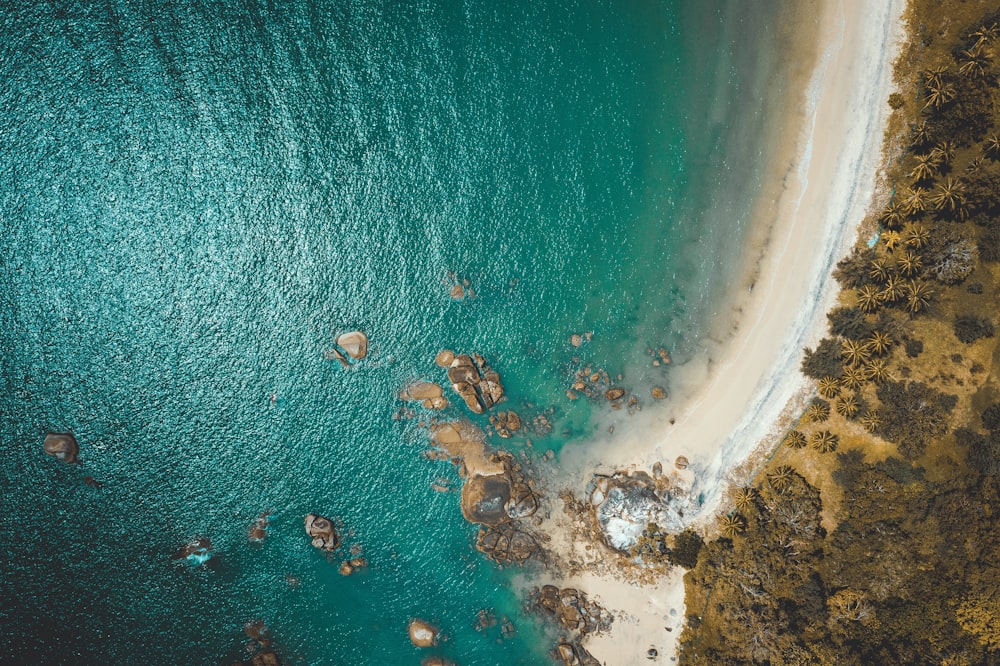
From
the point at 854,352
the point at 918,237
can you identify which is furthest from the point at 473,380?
the point at 918,237

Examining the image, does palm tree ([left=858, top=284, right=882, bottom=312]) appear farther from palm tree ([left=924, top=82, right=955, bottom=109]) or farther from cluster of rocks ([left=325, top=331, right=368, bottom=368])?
cluster of rocks ([left=325, top=331, right=368, bottom=368])

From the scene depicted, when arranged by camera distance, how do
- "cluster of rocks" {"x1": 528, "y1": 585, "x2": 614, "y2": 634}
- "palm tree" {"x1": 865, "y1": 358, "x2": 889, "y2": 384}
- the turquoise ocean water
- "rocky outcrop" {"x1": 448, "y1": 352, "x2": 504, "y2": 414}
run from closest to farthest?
"palm tree" {"x1": 865, "y1": 358, "x2": 889, "y2": 384}
the turquoise ocean water
"rocky outcrop" {"x1": 448, "y1": 352, "x2": 504, "y2": 414}
"cluster of rocks" {"x1": 528, "y1": 585, "x2": 614, "y2": 634}

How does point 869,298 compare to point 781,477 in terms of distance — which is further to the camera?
point 781,477

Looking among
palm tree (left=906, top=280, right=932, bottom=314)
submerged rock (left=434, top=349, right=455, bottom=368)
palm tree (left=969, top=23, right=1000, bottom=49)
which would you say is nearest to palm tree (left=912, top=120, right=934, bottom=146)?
palm tree (left=969, top=23, right=1000, bottom=49)

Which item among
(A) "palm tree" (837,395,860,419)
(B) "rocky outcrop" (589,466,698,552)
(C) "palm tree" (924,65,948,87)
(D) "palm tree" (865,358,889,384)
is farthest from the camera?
(B) "rocky outcrop" (589,466,698,552)

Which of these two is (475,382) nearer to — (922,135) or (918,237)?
(918,237)

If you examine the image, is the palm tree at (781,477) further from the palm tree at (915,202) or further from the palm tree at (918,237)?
the palm tree at (915,202)

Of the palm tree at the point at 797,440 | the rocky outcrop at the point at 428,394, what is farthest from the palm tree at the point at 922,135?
the rocky outcrop at the point at 428,394
